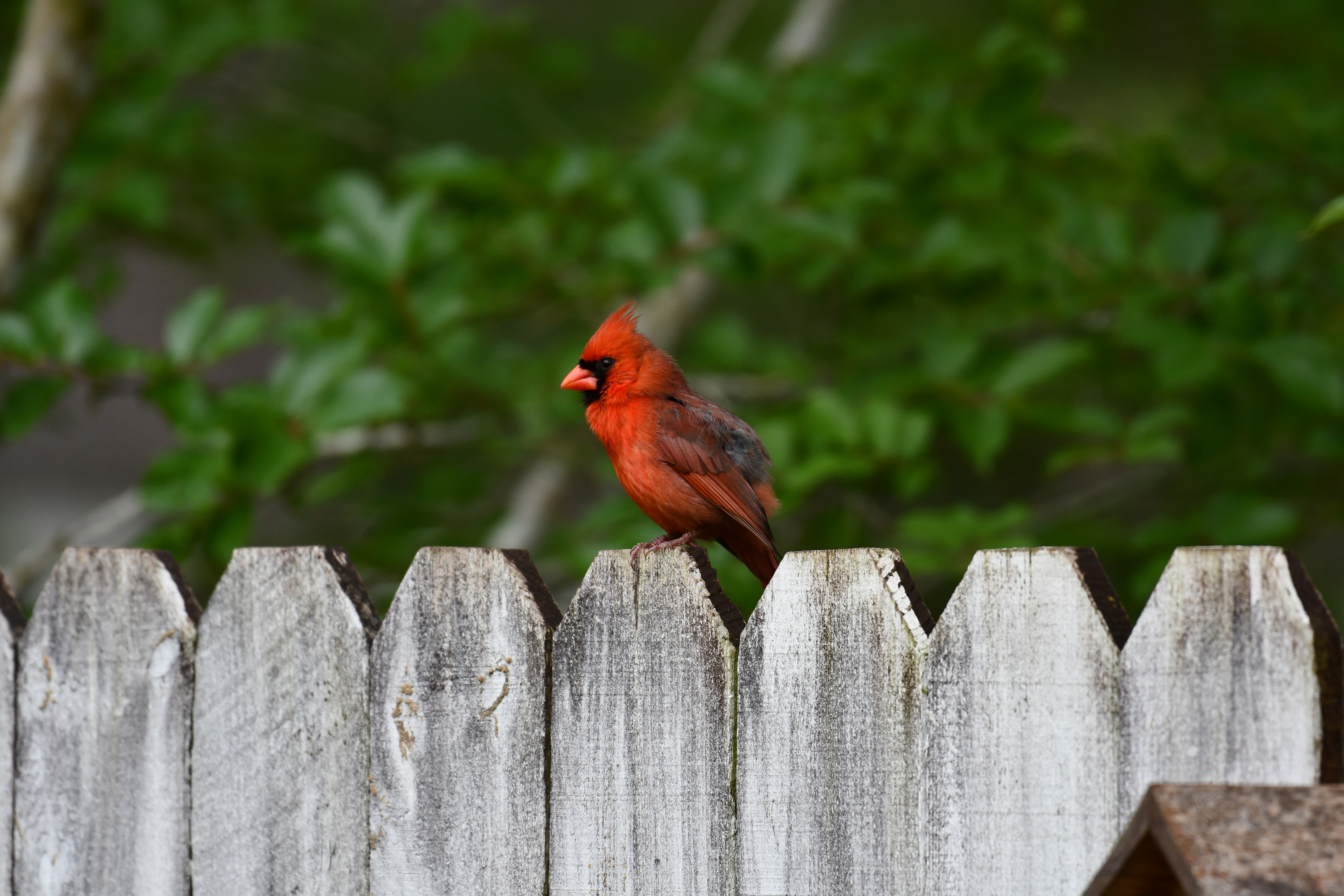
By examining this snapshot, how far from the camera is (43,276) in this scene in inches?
154

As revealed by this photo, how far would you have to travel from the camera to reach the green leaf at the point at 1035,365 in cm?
293

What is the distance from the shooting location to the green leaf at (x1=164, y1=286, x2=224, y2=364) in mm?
2850

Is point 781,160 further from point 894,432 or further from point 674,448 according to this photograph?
point 674,448

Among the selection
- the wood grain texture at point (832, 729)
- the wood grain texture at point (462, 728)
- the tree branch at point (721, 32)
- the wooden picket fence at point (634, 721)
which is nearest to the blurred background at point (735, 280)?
the tree branch at point (721, 32)

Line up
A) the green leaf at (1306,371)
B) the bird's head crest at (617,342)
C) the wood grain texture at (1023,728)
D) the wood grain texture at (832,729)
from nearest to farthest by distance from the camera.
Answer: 1. the wood grain texture at (1023,728)
2. the wood grain texture at (832,729)
3. the bird's head crest at (617,342)
4. the green leaf at (1306,371)

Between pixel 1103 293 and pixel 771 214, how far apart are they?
0.82 metres

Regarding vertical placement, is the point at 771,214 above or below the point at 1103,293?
above

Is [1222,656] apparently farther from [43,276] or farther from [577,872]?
[43,276]

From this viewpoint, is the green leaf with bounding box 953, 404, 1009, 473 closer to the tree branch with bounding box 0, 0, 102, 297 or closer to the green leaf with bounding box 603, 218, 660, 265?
the green leaf with bounding box 603, 218, 660, 265

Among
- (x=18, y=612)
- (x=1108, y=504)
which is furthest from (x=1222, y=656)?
(x=1108, y=504)

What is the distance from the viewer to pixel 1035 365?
295 centimetres

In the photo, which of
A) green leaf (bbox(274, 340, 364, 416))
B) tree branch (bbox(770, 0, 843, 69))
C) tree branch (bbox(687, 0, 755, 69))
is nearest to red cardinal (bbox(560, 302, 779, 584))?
green leaf (bbox(274, 340, 364, 416))

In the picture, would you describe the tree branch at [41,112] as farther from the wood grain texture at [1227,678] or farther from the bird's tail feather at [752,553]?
the wood grain texture at [1227,678]

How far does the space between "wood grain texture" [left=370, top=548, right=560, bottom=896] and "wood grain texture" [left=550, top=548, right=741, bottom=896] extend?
36 millimetres
